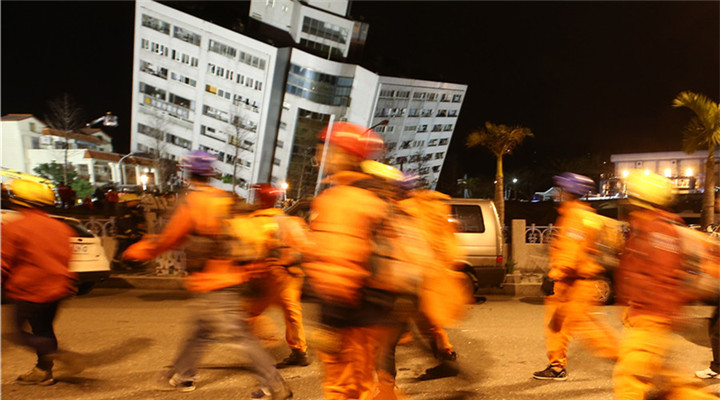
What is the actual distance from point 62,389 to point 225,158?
5890 cm

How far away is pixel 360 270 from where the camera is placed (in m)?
2.68

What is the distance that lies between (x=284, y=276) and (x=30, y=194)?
7.33 feet

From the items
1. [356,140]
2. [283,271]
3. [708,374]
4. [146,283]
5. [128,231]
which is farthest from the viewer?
[128,231]

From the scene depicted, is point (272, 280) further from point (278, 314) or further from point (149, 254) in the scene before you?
point (278, 314)

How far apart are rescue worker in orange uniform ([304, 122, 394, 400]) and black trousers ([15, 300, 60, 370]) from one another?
2.67 meters

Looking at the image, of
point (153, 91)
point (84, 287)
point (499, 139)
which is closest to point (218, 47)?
point (153, 91)

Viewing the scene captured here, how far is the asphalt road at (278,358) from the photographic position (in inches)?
185

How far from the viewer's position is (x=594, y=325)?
4250mm

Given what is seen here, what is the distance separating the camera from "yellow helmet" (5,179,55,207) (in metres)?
4.18

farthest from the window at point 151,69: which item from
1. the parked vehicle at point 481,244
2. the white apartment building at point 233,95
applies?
the parked vehicle at point 481,244

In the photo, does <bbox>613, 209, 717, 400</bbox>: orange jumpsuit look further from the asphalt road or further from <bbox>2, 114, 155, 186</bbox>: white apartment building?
<bbox>2, 114, 155, 186</bbox>: white apartment building

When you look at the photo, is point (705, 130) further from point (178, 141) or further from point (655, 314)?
point (178, 141)

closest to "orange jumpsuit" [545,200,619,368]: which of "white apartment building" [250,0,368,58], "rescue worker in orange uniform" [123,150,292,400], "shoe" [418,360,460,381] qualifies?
"shoe" [418,360,460,381]

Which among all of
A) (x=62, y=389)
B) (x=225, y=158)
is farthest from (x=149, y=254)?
(x=225, y=158)
